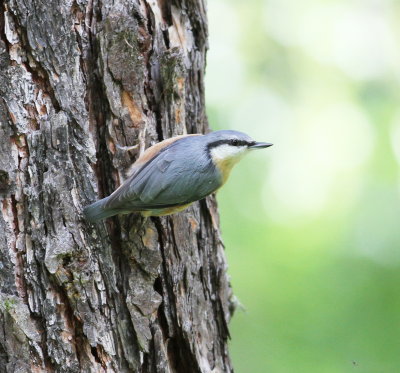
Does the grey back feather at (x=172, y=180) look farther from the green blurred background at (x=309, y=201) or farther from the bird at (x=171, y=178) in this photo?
the green blurred background at (x=309, y=201)

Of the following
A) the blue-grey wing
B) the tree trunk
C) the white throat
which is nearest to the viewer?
the tree trunk

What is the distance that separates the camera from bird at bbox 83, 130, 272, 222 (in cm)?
234

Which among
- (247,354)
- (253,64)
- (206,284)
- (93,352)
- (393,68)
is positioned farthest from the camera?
(253,64)

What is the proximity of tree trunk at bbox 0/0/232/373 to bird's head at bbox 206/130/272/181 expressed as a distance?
0.55 feet

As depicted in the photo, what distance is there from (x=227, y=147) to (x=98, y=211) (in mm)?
778

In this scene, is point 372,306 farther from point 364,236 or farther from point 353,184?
point 353,184

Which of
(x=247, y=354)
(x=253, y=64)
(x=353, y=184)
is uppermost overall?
(x=253, y=64)

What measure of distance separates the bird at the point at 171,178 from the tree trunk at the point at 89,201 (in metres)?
0.08

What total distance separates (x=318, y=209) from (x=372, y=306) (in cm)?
96

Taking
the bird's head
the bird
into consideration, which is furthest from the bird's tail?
the bird's head

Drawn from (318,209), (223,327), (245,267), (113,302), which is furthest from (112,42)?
(318,209)

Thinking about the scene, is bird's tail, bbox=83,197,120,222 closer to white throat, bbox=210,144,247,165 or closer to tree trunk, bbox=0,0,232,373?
tree trunk, bbox=0,0,232,373

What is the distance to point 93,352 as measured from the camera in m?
2.32

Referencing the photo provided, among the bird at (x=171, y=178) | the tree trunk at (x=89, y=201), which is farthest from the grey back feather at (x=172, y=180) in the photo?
the tree trunk at (x=89, y=201)
